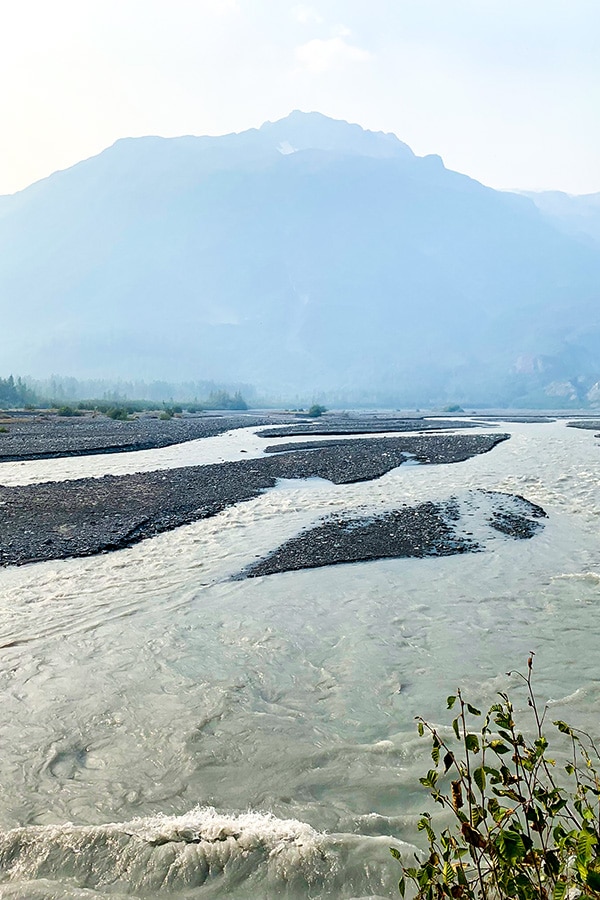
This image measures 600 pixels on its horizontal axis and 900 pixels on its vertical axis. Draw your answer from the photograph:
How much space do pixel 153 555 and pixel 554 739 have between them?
11763mm

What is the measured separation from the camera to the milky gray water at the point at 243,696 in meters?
5.65

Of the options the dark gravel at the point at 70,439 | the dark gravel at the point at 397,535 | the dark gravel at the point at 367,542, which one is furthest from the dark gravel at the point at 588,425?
the dark gravel at the point at 367,542

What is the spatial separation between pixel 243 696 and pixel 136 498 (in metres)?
16.0

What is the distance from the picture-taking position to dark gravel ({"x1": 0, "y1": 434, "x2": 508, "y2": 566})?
1750cm

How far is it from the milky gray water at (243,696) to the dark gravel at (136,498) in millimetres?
1752

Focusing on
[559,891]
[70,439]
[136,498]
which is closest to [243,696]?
[559,891]

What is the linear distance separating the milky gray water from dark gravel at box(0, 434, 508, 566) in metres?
1.75

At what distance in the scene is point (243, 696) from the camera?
8.85m

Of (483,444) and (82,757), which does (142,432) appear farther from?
(82,757)

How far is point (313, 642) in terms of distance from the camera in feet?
35.8

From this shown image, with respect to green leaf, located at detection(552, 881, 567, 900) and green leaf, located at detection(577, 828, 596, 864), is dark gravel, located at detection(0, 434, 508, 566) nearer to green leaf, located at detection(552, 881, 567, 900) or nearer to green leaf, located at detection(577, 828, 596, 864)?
green leaf, located at detection(552, 881, 567, 900)

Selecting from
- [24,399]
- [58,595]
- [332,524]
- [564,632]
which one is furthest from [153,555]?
[24,399]

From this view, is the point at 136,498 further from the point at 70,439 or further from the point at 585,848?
the point at 70,439

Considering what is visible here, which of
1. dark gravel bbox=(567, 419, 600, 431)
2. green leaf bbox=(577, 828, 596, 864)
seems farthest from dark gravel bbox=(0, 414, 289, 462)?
dark gravel bbox=(567, 419, 600, 431)
